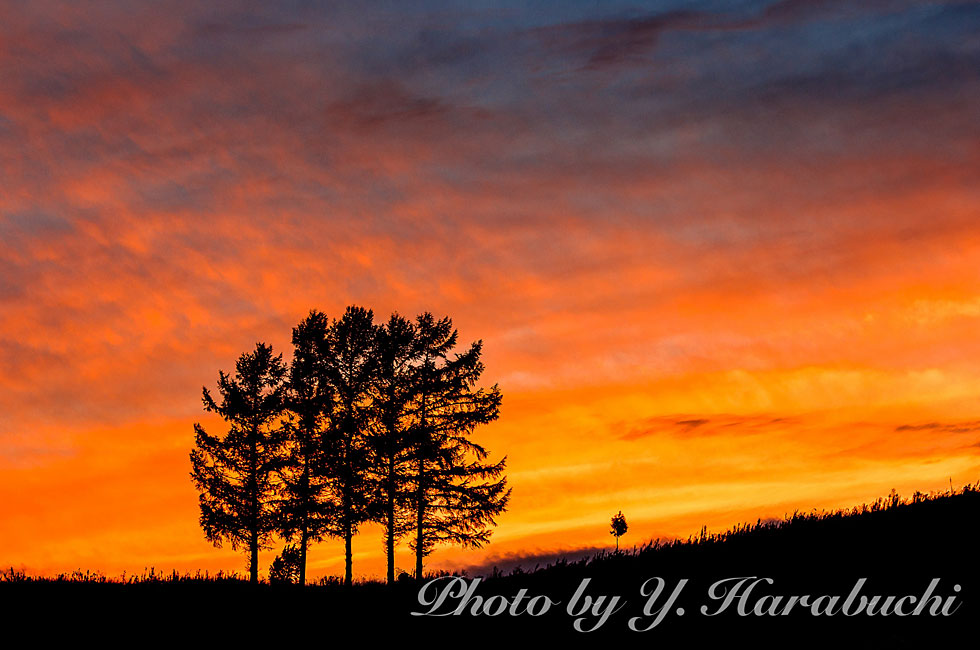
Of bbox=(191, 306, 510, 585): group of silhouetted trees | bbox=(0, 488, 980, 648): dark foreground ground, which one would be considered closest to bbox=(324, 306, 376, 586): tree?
bbox=(191, 306, 510, 585): group of silhouetted trees

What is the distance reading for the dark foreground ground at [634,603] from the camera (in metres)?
13.8

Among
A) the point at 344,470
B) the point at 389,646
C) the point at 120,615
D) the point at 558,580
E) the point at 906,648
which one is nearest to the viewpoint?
the point at 906,648

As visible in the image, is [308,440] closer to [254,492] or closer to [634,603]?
[254,492]

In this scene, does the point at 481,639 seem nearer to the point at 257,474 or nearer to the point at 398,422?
the point at 398,422

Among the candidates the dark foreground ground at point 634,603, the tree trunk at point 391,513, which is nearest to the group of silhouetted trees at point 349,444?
the tree trunk at point 391,513

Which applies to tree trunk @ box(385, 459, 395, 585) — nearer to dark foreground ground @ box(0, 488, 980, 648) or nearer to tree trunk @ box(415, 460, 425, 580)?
tree trunk @ box(415, 460, 425, 580)

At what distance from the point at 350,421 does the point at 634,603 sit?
19.8 meters

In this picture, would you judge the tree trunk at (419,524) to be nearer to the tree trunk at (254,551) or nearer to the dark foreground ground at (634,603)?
the tree trunk at (254,551)

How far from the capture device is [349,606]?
16.4 m

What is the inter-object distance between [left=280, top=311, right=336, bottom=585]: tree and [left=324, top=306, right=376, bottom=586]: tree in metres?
0.32

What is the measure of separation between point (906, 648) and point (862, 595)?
2391mm

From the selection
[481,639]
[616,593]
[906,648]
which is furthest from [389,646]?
[906,648]

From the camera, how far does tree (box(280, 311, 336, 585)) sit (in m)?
33.2

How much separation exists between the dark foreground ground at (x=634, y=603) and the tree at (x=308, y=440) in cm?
1406
